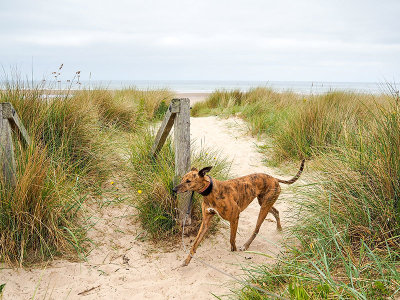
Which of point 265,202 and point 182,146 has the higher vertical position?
point 182,146

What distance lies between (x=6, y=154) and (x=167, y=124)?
185cm

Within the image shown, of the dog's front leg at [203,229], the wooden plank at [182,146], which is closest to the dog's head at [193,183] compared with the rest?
the dog's front leg at [203,229]

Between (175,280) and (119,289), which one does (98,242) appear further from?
(175,280)

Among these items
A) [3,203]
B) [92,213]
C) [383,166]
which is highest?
[383,166]

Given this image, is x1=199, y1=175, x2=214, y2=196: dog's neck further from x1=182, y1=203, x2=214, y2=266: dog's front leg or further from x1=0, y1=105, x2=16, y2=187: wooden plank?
x1=0, y1=105, x2=16, y2=187: wooden plank

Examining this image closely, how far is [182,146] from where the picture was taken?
415cm

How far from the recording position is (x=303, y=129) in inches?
264

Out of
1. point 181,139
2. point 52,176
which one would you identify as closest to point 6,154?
point 52,176

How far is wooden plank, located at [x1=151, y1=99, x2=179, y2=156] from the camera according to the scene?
13.5ft

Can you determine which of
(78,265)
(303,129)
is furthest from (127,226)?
(303,129)

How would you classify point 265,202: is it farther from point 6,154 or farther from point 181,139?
point 6,154

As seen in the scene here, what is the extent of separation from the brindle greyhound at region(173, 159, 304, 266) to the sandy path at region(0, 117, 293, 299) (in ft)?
0.79

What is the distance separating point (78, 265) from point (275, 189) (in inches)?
91.0

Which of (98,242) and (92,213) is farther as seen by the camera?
(92,213)
